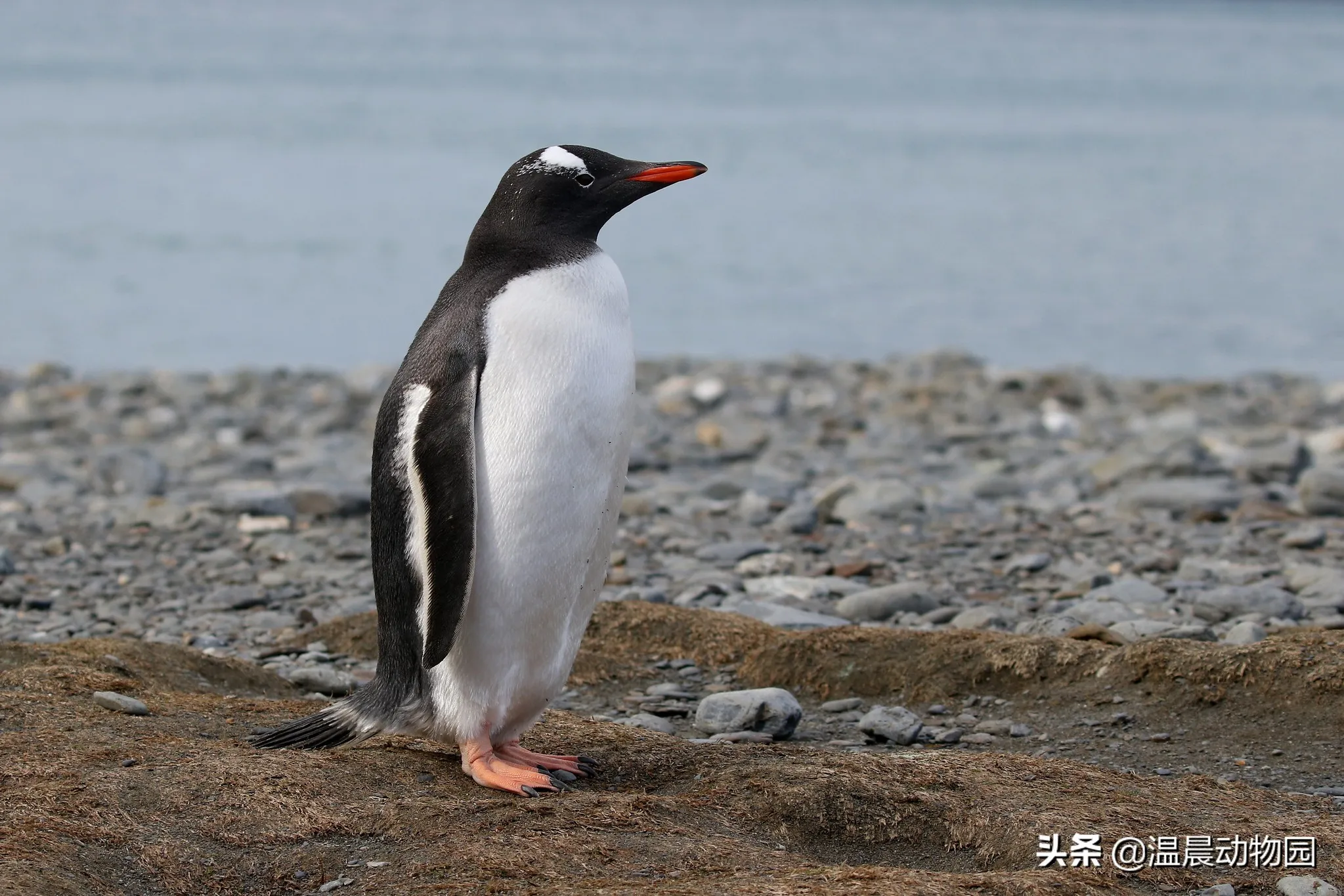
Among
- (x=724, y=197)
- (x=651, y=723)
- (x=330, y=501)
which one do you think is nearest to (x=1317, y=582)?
(x=651, y=723)

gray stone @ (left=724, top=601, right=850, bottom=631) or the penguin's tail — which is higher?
the penguin's tail

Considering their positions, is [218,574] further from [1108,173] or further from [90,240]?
[1108,173]

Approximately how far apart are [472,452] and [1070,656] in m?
2.35

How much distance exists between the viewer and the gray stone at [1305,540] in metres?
7.50

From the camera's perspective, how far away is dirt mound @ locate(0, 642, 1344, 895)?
3311 mm

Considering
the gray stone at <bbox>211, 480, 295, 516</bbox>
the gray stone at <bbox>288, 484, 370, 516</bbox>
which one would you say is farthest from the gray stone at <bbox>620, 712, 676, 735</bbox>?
the gray stone at <bbox>211, 480, 295, 516</bbox>

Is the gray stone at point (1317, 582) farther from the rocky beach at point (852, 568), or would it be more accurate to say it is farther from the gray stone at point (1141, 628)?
the gray stone at point (1141, 628)

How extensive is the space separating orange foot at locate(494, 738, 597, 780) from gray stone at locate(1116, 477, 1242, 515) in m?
5.20

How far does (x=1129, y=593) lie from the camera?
21.5 feet

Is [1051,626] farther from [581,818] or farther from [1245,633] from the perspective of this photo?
[581,818]

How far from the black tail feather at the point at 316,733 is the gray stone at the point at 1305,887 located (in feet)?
7.79

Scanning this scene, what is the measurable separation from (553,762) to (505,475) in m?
0.80

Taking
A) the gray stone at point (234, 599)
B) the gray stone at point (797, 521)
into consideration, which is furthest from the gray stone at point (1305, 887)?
the gray stone at point (797, 521)

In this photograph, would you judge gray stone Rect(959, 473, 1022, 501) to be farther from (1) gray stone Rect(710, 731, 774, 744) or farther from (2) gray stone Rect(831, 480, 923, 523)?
(1) gray stone Rect(710, 731, 774, 744)
